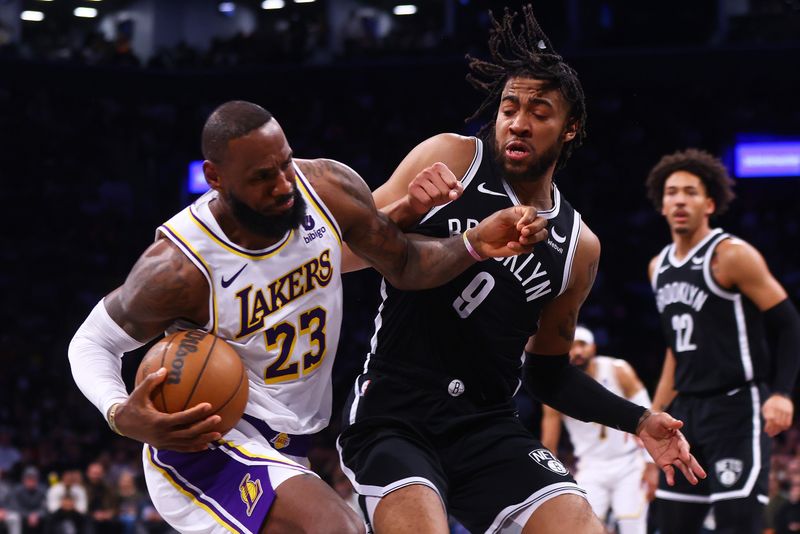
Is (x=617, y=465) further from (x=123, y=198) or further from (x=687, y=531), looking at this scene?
(x=123, y=198)

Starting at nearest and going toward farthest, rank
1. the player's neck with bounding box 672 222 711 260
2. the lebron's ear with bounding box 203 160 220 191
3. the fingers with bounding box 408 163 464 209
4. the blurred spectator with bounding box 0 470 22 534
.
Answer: the lebron's ear with bounding box 203 160 220 191 → the fingers with bounding box 408 163 464 209 → the player's neck with bounding box 672 222 711 260 → the blurred spectator with bounding box 0 470 22 534

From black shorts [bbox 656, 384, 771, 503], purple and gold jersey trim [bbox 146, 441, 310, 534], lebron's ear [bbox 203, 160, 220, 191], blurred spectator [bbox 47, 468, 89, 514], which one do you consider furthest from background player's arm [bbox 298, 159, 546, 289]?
blurred spectator [bbox 47, 468, 89, 514]

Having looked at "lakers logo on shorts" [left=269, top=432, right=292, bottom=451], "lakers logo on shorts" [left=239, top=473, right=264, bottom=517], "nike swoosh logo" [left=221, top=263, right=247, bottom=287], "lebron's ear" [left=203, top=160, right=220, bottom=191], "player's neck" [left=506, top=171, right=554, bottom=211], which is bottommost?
"lakers logo on shorts" [left=239, top=473, right=264, bottom=517]

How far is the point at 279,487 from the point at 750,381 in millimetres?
3078

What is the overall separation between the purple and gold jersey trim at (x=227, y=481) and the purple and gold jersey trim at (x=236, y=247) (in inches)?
23.3

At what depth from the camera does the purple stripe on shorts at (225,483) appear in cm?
319

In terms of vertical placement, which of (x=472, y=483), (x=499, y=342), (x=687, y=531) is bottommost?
(x=687, y=531)

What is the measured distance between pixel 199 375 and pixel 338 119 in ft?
53.3

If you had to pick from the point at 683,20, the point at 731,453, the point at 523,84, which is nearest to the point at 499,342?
the point at 523,84

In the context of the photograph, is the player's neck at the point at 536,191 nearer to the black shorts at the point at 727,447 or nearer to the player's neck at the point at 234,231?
the player's neck at the point at 234,231

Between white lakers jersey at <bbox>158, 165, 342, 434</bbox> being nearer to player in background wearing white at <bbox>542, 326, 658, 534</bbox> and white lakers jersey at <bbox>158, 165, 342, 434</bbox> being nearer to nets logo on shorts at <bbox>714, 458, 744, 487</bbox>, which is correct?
nets logo on shorts at <bbox>714, 458, 744, 487</bbox>

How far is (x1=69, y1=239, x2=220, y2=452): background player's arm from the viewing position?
3.00 meters

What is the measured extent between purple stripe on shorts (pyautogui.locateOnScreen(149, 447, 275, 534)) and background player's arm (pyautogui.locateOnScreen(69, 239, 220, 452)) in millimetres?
191

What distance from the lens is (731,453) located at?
5246mm
